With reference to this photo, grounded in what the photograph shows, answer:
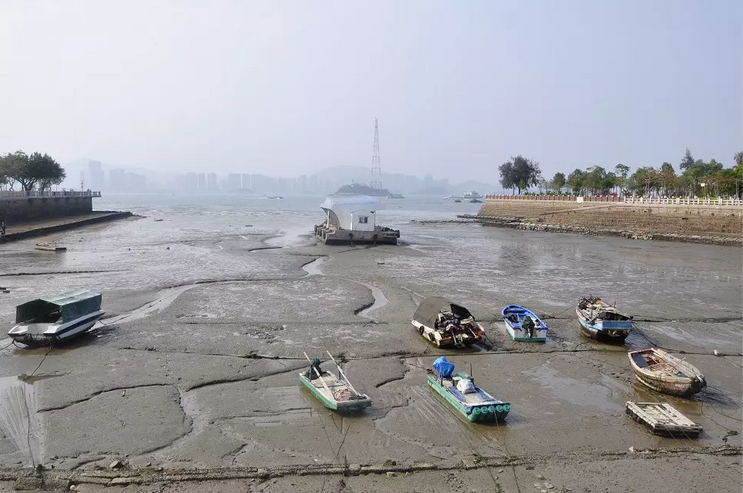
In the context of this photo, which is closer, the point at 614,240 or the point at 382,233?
the point at 382,233

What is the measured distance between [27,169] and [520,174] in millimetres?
97881

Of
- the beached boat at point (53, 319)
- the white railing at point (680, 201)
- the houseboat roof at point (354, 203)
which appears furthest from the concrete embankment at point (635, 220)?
the beached boat at point (53, 319)

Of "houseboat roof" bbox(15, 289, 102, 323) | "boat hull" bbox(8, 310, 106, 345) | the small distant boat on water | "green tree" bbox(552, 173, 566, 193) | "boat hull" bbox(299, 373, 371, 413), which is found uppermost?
"green tree" bbox(552, 173, 566, 193)

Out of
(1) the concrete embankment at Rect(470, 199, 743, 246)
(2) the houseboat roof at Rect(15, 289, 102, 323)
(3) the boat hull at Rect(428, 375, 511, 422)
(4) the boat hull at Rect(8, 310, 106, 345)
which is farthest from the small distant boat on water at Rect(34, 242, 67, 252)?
(1) the concrete embankment at Rect(470, 199, 743, 246)

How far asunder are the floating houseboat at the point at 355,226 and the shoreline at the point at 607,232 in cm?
3080

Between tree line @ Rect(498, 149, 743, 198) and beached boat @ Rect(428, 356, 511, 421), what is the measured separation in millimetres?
72648

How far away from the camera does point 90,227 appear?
6931 cm

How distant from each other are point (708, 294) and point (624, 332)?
1384 centimetres

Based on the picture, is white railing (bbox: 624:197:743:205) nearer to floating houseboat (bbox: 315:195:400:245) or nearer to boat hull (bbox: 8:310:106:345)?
floating houseboat (bbox: 315:195:400:245)

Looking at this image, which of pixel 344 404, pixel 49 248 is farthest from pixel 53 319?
pixel 49 248

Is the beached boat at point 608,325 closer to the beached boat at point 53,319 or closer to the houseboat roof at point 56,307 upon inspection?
the beached boat at point 53,319

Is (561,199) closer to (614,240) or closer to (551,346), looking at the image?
(614,240)

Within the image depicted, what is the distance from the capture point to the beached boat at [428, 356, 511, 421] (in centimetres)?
1261

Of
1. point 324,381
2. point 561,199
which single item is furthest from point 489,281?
point 561,199
